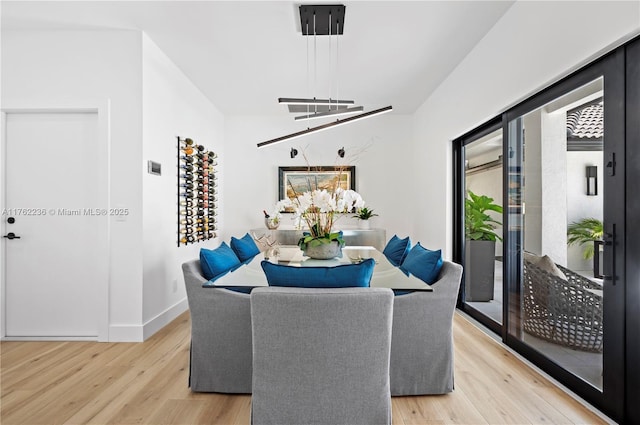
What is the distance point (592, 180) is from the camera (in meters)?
2.13

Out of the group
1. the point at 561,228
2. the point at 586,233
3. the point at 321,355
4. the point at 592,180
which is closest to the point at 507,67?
the point at 592,180

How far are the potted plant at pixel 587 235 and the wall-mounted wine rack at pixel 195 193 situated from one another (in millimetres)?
3503

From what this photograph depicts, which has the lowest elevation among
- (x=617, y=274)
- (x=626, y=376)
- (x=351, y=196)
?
(x=626, y=376)

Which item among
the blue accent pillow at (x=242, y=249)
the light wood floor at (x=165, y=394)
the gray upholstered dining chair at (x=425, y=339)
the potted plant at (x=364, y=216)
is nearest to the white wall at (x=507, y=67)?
the potted plant at (x=364, y=216)

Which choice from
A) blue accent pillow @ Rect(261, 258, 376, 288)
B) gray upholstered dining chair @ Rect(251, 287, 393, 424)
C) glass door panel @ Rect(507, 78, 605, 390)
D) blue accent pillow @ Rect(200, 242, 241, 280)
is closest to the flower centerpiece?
blue accent pillow @ Rect(200, 242, 241, 280)

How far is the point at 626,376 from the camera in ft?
6.12

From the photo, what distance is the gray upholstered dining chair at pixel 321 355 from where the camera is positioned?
1510 mm

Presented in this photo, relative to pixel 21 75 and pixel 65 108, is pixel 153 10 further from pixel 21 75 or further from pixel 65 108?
pixel 21 75

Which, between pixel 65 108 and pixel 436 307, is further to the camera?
pixel 65 108

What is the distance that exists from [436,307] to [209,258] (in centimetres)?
140

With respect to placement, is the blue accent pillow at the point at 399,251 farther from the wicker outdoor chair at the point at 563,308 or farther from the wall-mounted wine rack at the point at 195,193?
the wall-mounted wine rack at the point at 195,193

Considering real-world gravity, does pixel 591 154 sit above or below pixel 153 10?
below

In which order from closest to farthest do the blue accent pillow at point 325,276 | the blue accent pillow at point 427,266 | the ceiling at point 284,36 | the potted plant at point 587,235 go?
1. the blue accent pillow at point 325,276
2. the potted plant at point 587,235
3. the blue accent pillow at point 427,266
4. the ceiling at point 284,36

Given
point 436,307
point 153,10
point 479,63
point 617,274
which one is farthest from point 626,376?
point 153,10
